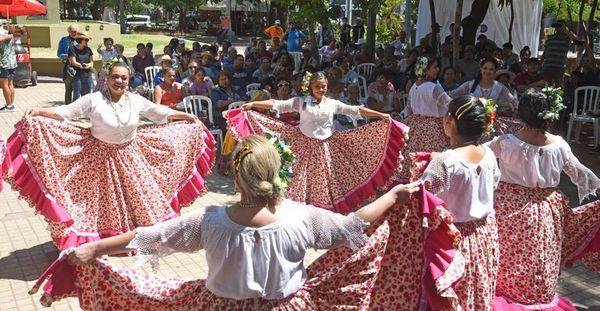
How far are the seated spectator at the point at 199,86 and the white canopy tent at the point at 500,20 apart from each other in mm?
10268

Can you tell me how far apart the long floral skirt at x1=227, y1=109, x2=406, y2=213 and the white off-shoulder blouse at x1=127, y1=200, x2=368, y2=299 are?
145 inches

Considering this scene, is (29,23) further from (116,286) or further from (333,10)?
(116,286)

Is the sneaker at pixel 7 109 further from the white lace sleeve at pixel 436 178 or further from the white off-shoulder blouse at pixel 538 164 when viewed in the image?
the white lace sleeve at pixel 436 178

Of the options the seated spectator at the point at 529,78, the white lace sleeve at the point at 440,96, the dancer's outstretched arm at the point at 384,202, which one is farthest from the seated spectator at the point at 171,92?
the dancer's outstretched arm at the point at 384,202

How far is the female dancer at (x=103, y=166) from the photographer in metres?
4.99

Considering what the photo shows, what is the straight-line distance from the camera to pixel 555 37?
12.1 m

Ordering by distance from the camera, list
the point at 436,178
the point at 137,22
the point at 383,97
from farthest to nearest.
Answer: the point at 137,22 < the point at 383,97 < the point at 436,178

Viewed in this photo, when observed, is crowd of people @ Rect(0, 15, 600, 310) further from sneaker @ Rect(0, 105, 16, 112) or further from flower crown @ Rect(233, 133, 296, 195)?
sneaker @ Rect(0, 105, 16, 112)

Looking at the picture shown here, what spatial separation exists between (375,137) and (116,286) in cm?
407

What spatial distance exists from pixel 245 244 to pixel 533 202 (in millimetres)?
2441

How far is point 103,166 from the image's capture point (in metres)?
5.27

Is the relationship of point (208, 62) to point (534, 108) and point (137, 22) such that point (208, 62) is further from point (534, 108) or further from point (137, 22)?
point (137, 22)

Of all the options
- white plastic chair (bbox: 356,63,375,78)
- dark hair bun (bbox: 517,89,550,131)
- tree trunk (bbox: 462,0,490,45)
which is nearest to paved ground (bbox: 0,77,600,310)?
dark hair bun (bbox: 517,89,550,131)

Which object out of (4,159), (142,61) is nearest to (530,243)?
(4,159)
